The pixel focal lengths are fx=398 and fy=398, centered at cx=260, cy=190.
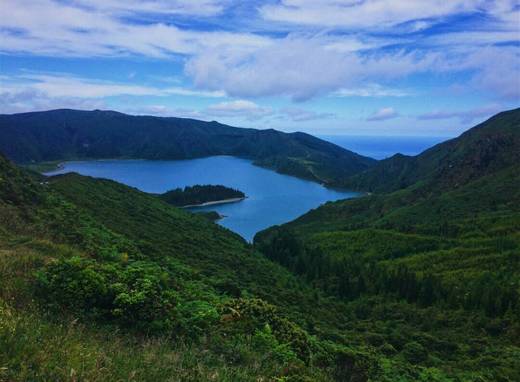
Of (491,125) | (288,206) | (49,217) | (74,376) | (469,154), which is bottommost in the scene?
(288,206)

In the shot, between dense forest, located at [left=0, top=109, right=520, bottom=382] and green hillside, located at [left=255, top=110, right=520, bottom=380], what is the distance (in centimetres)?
29

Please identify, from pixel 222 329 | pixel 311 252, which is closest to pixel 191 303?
pixel 222 329

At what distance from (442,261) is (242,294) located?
51.7 metres

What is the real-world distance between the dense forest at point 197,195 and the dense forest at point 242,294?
61.7 metres

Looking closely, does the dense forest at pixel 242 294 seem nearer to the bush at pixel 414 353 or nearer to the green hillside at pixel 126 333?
the green hillside at pixel 126 333

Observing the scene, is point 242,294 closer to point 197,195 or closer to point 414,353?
point 414,353

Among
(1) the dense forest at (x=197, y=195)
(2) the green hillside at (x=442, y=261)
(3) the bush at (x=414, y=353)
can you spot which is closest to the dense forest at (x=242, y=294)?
(3) the bush at (x=414, y=353)

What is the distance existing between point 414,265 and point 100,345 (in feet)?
216

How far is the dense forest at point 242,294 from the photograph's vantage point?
7383 millimetres

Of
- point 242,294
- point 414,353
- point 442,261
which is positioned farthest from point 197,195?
point 414,353

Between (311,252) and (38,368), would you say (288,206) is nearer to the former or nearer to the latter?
(311,252)

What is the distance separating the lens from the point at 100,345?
7.18m

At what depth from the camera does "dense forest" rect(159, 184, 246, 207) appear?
512 feet

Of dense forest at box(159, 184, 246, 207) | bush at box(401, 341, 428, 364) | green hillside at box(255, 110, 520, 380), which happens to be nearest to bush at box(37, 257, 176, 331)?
green hillside at box(255, 110, 520, 380)
